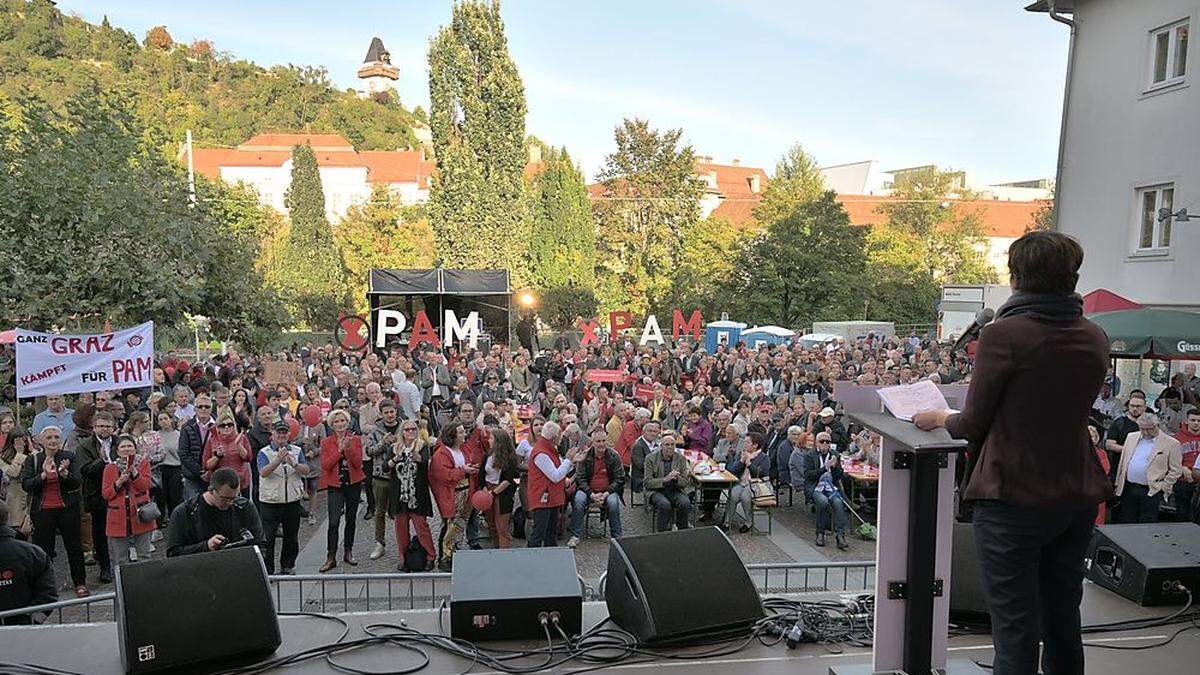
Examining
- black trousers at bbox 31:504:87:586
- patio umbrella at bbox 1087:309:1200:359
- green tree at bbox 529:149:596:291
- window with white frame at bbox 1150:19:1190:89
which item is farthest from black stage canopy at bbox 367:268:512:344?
green tree at bbox 529:149:596:291

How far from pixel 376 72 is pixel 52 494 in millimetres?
117140

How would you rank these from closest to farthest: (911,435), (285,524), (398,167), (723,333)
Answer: (911,435) < (285,524) < (723,333) < (398,167)

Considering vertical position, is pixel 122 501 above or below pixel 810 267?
below

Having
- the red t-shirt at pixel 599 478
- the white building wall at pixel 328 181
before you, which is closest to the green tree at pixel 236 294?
the red t-shirt at pixel 599 478

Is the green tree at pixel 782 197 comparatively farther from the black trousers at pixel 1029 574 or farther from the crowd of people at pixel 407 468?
the black trousers at pixel 1029 574

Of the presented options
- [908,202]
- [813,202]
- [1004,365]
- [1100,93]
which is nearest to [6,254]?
[1004,365]

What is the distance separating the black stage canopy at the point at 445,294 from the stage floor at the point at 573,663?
1746 cm

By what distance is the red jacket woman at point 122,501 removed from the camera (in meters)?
6.16

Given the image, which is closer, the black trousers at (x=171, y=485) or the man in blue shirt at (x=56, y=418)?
the black trousers at (x=171, y=485)

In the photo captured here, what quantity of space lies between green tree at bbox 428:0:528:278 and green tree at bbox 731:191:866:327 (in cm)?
1136

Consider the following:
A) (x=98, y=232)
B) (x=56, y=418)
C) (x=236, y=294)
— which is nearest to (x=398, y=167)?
(x=236, y=294)

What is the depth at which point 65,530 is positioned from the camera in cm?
620

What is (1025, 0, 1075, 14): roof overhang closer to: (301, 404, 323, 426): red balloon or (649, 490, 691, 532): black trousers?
(649, 490, 691, 532): black trousers

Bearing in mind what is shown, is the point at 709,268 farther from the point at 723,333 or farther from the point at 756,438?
the point at 756,438
